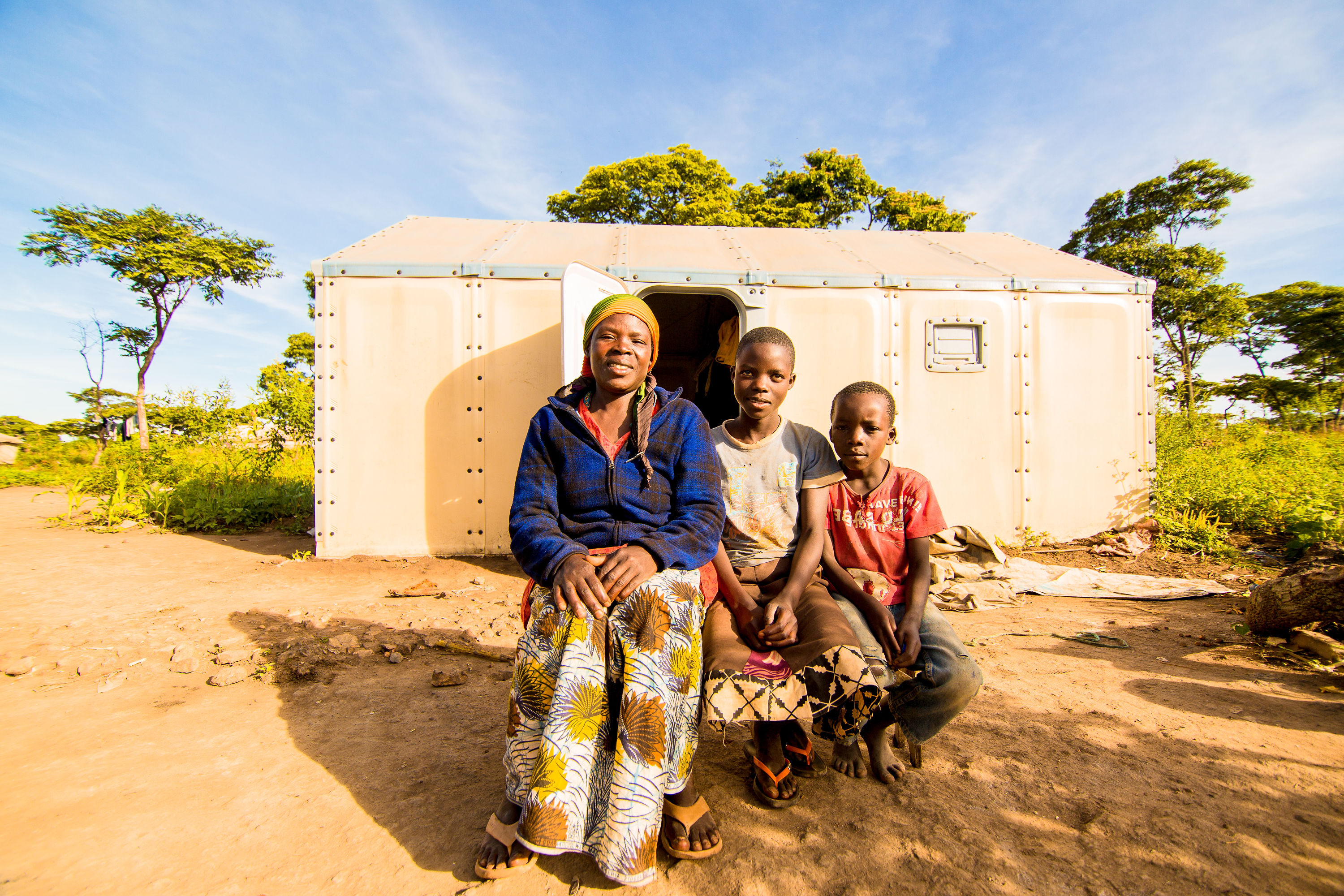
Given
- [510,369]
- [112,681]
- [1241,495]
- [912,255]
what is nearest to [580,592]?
[112,681]

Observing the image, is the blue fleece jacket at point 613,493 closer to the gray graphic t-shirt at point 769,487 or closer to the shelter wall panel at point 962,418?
the gray graphic t-shirt at point 769,487

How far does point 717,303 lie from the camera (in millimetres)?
7398

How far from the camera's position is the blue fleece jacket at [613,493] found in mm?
1826

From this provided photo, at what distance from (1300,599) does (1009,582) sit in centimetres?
161

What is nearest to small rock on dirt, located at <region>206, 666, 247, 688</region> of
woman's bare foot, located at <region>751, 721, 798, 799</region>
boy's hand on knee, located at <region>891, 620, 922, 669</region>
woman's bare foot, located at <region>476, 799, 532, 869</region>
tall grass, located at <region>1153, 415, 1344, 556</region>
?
woman's bare foot, located at <region>476, 799, 532, 869</region>

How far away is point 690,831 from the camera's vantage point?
1647 mm

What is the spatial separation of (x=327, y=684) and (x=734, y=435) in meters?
2.29

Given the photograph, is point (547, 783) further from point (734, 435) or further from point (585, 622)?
point (734, 435)

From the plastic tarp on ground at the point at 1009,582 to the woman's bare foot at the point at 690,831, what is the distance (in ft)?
10.2

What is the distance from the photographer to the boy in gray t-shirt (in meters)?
1.76

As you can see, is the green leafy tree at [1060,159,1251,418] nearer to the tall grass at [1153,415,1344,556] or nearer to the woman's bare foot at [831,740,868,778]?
the tall grass at [1153,415,1344,556]

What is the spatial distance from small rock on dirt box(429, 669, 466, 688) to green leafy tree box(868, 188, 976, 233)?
62.4 ft

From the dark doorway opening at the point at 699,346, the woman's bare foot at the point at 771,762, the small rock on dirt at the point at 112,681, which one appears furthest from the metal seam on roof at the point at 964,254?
the small rock on dirt at the point at 112,681

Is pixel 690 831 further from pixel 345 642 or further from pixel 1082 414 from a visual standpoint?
pixel 1082 414
